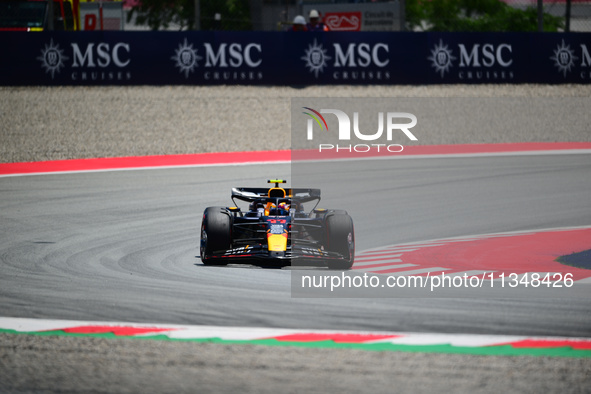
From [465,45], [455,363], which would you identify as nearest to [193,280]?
[455,363]

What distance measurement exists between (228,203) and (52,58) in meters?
11.9

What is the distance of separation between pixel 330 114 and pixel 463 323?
18322mm

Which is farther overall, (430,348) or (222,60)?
→ (222,60)

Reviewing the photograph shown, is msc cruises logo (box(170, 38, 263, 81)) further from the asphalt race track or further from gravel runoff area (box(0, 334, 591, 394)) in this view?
gravel runoff area (box(0, 334, 591, 394))

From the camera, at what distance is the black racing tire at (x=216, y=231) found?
8430 millimetres

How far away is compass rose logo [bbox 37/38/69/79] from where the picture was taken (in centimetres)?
2252

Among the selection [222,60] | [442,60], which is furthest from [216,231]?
[442,60]

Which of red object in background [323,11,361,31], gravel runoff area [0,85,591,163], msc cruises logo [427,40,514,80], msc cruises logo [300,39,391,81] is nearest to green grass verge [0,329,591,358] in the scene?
gravel runoff area [0,85,591,163]

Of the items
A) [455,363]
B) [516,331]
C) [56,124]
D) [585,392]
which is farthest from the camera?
[56,124]

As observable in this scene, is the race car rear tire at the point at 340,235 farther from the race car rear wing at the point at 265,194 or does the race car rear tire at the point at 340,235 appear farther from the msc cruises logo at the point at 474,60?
the msc cruises logo at the point at 474,60

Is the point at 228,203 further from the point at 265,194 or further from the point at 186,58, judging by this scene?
the point at 186,58

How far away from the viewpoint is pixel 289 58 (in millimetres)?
Result: 24078

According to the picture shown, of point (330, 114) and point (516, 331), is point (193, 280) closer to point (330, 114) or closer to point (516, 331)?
point (516, 331)

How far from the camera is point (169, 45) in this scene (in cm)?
2309
